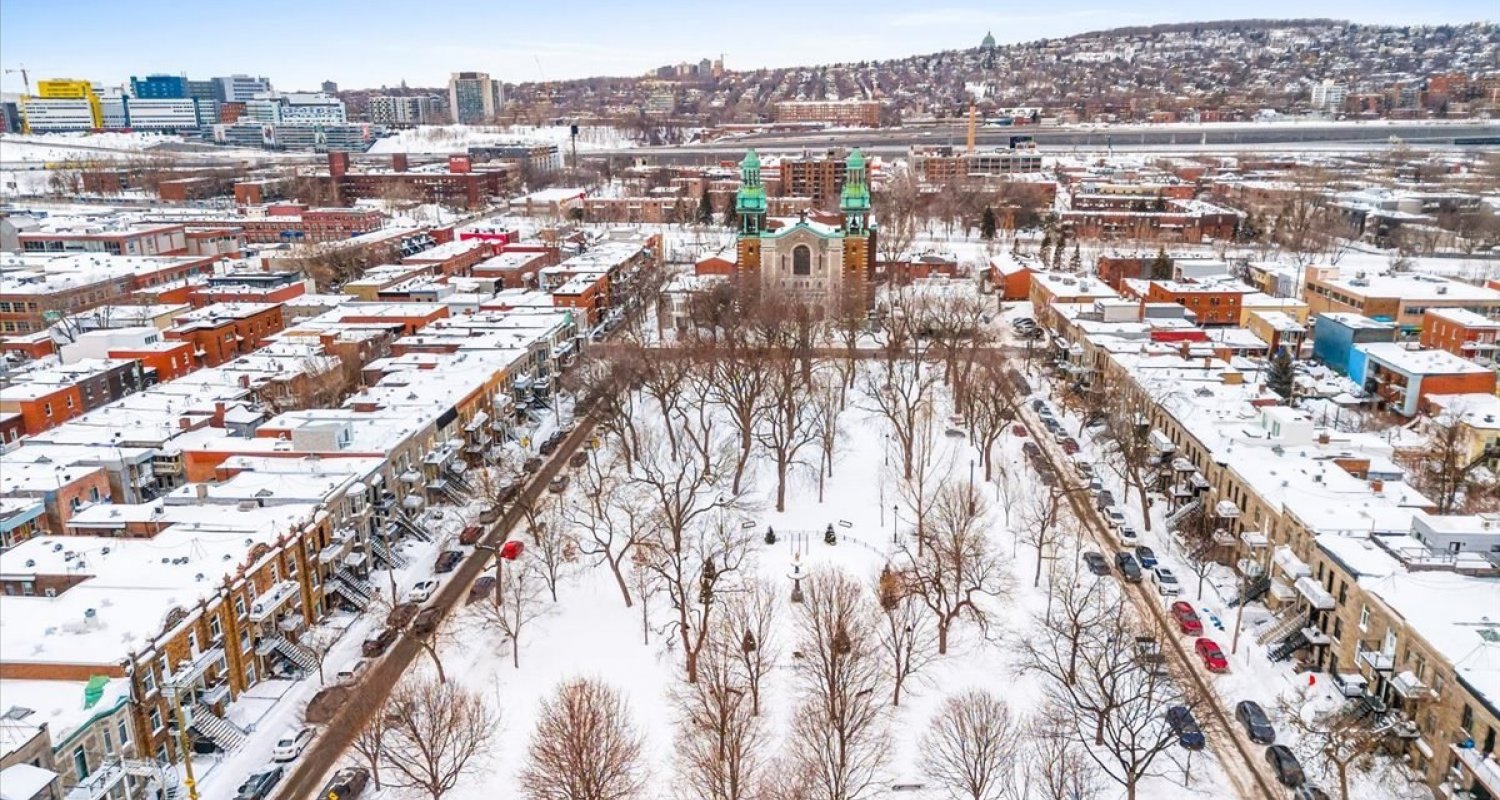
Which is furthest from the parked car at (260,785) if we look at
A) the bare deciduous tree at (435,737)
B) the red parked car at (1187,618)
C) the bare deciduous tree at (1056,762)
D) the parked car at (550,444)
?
the red parked car at (1187,618)

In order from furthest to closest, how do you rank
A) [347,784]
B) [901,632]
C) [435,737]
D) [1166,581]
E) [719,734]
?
1. [1166,581]
2. [901,632]
3. [347,784]
4. [719,734]
5. [435,737]

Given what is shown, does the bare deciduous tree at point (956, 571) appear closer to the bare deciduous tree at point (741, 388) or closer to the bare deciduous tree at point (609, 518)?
the bare deciduous tree at point (609, 518)

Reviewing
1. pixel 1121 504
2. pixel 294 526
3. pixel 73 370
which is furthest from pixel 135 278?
pixel 1121 504

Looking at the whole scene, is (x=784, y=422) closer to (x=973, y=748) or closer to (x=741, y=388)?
(x=741, y=388)

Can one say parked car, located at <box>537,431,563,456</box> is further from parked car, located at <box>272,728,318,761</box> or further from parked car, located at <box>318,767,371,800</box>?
parked car, located at <box>318,767,371,800</box>

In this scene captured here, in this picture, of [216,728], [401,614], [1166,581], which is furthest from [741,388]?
[216,728]

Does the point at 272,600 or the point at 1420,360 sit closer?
the point at 272,600

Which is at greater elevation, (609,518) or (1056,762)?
(609,518)
